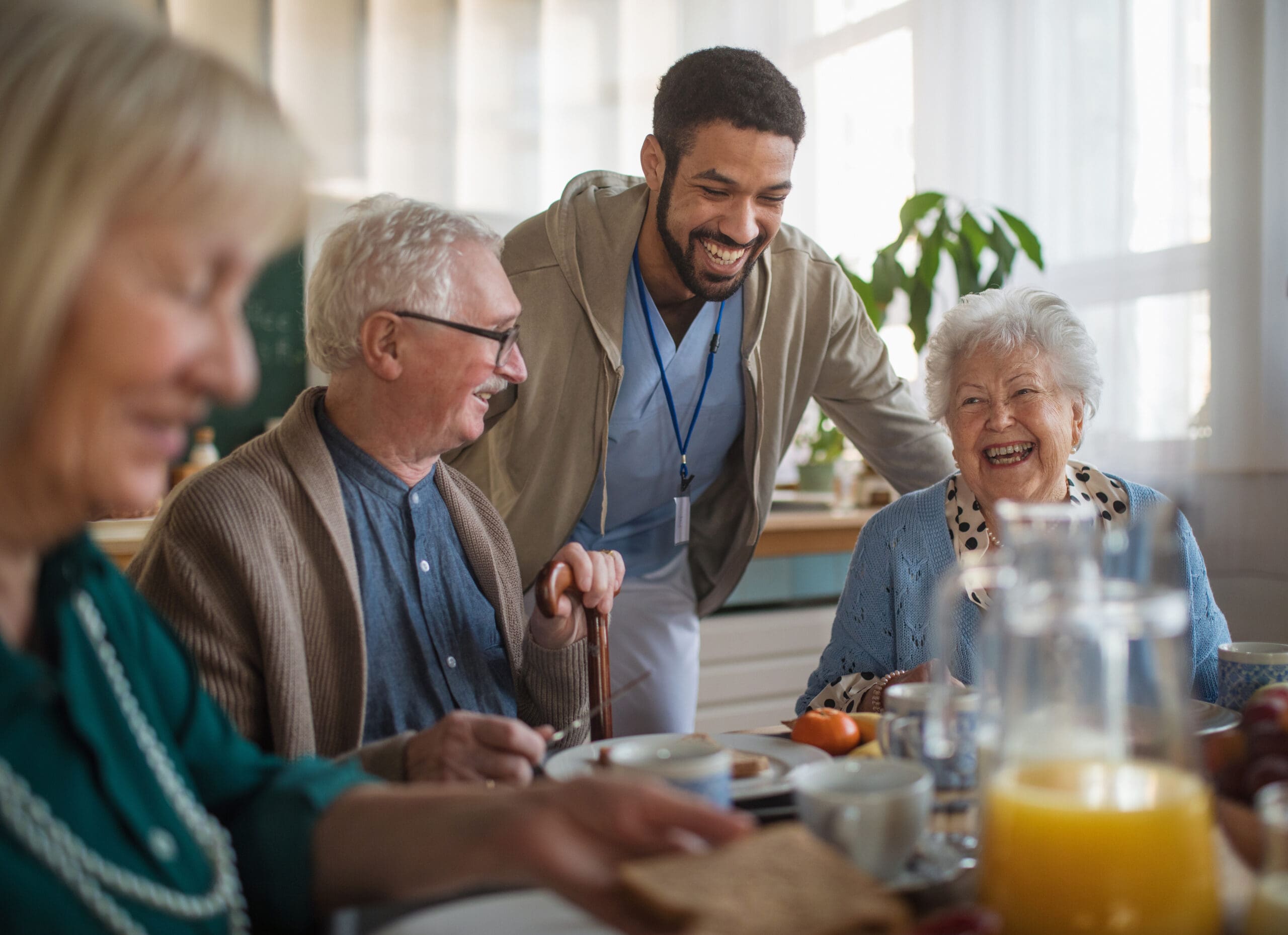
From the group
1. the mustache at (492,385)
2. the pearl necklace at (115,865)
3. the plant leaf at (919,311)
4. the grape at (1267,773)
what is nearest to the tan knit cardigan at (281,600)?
the mustache at (492,385)

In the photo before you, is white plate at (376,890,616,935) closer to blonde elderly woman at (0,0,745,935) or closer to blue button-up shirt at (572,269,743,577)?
blonde elderly woman at (0,0,745,935)

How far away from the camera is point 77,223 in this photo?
623 millimetres

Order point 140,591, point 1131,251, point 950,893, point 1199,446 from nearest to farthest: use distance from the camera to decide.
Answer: point 950,893 < point 140,591 < point 1199,446 < point 1131,251

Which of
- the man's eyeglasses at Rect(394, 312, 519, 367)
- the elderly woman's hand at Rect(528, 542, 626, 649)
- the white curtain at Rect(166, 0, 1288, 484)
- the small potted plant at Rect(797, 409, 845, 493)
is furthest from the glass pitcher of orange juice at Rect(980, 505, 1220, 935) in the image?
the small potted plant at Rect(797, 409, 845, 493)

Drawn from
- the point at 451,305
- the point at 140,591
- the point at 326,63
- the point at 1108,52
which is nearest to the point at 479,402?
the point at 451,305

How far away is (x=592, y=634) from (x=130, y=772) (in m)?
0.82

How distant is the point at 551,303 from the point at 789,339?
20.2 inches

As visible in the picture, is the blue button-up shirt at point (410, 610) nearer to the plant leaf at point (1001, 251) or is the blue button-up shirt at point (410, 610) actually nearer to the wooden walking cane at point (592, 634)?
the wooden walking cane at point (592, 634)

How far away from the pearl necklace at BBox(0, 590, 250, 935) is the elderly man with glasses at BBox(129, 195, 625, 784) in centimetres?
42

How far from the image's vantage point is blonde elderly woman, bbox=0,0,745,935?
628 millimetres

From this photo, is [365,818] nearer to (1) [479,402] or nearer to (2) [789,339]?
(1) [479,402]

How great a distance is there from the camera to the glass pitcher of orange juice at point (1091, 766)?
624 millimetres

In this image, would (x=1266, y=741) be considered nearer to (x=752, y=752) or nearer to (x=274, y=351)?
(x=752, y=752)

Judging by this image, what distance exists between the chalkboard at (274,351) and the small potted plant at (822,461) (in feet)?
6.31
